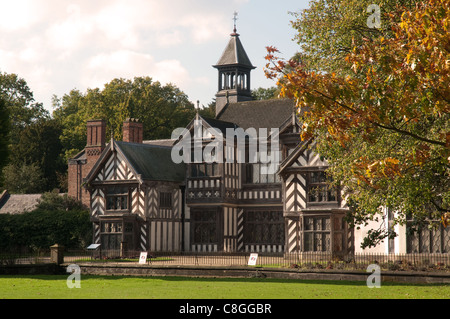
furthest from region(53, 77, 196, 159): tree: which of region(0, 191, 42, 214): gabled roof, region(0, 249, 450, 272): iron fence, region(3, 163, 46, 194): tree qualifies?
region(0, 249, 450, 272): iron fence

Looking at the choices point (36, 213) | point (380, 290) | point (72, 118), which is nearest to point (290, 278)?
point (380, 290)

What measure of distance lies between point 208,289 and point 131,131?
90.8 ft

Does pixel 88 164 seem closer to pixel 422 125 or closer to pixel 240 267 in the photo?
pixel 240 267

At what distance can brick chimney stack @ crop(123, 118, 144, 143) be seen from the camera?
47.1 m

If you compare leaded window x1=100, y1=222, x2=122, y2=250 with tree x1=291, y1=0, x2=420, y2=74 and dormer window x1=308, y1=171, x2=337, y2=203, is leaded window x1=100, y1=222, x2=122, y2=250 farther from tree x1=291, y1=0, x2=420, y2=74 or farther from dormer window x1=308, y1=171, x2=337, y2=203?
tree x1=291, y1=0, x2=420, y2=74

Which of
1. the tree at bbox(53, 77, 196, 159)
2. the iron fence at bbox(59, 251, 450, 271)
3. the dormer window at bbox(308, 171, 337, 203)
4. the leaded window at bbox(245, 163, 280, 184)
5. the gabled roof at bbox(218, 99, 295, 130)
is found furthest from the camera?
the tree at bbox(53, 77, 196, 159)

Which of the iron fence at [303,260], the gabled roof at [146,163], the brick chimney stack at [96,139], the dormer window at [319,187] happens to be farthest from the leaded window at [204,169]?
the brick chimney stack at [96,139]

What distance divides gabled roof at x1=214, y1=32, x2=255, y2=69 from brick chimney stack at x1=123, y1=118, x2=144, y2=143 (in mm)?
7328

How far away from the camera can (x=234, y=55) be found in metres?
50.4

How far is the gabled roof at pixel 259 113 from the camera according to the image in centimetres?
4138

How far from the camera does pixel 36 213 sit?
43.7 meters

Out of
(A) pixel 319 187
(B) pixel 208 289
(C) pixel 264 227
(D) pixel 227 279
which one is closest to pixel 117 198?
(C) pixel 264 227

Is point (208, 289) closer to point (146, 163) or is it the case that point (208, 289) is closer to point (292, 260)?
point (292, 260)

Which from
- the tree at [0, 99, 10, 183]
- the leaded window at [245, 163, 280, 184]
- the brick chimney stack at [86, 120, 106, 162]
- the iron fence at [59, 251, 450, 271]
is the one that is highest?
the brick chimney stack at [86, 120, 106, 162]
